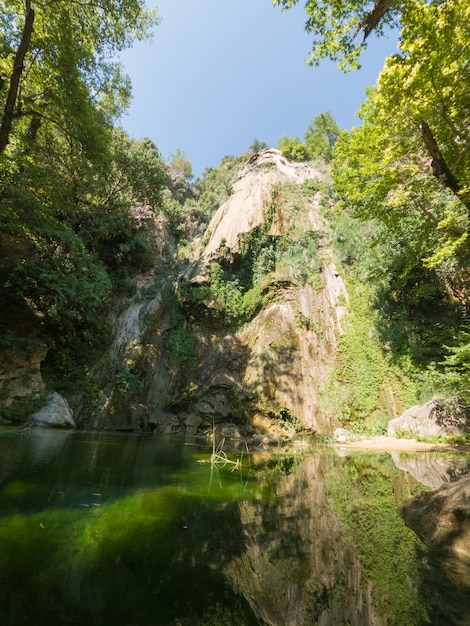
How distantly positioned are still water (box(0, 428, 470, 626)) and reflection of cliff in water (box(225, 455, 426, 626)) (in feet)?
0.03

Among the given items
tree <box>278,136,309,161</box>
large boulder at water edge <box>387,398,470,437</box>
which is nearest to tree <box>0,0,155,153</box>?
large boulder at water edge <box>387,398,470,437</box>

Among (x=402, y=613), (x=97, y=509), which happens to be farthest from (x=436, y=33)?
(x=97, y=509)

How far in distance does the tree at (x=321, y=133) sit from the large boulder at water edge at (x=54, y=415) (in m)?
32.5

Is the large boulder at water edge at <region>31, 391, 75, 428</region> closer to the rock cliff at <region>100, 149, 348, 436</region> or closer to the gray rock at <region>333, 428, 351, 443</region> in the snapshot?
the rock cliff at <region>100, 149, 348, 436</region>

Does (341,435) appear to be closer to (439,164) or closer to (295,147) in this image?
(439,164)

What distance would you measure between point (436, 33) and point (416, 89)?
103 cm

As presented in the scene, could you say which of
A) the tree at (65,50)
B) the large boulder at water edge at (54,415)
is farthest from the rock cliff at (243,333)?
the tree at (65,50)

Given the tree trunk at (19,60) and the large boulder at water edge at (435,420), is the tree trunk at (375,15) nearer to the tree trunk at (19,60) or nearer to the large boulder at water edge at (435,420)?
the tree trunk at (19,60)

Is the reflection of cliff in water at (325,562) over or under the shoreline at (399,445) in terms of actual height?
under

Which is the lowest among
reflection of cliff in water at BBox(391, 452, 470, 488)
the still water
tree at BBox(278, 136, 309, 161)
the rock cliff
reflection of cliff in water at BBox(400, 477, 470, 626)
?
the still water

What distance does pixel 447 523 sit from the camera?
2820 mm

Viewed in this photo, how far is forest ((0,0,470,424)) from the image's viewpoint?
24.0 feet

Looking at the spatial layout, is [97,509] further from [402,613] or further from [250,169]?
[250,169]

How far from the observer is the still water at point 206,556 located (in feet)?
5.24
